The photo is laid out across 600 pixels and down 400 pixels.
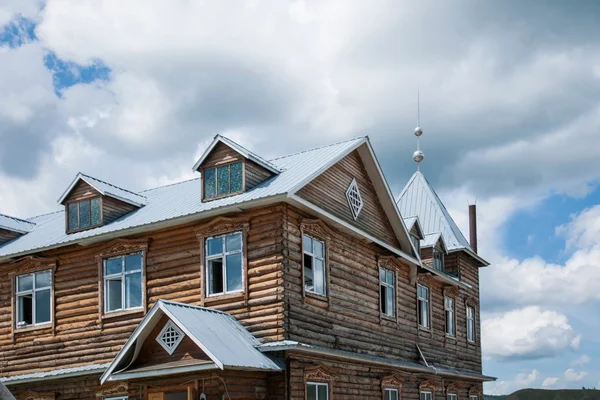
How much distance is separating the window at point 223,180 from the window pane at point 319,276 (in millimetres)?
2839

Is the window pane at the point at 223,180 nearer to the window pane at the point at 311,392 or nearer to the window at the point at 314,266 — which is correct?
the window at the point at 314,266

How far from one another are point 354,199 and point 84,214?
800 cm

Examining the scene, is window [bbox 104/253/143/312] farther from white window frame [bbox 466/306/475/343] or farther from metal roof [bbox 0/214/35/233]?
white window frame [bbox 466/306/475/343]

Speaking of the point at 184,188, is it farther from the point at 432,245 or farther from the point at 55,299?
the point at 432,245

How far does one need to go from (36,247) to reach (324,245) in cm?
866

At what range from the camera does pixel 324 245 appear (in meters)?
21.4

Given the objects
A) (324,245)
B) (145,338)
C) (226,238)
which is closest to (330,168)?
(324,245)

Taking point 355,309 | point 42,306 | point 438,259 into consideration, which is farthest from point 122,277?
point 438,259

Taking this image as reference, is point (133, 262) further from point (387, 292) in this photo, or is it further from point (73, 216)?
point (387, 292)

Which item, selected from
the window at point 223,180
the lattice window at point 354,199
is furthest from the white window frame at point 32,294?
the lattice window at point 354,199

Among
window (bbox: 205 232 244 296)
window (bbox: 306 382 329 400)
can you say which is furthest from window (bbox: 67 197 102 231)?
window (bbox: 306 382 329 400)

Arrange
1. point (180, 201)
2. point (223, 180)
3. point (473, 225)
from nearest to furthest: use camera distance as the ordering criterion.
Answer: point (223, 180) < point (180, 201) < point (473, 225)

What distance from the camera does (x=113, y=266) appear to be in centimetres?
2234

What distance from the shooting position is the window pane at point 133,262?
21812 mm
